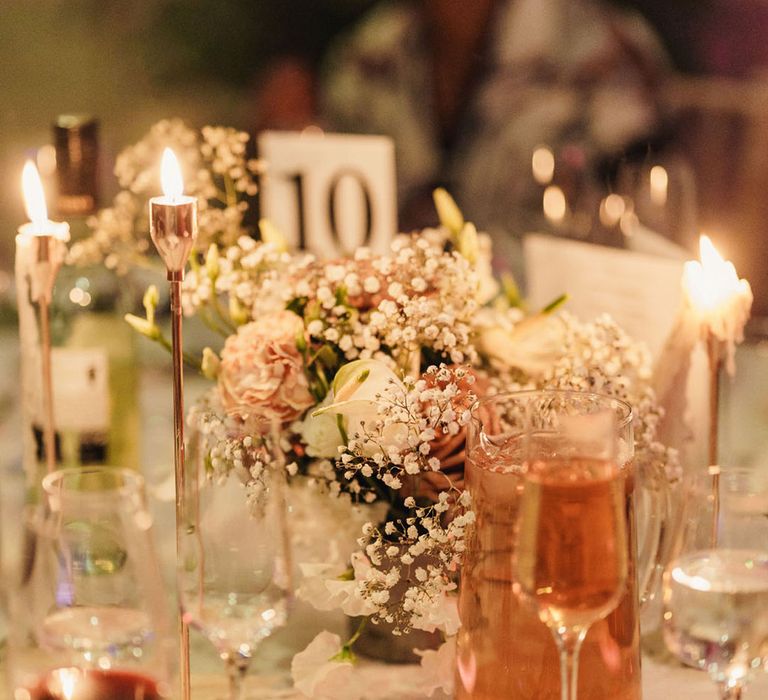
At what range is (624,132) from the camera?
2801mm

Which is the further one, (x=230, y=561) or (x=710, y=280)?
(x=710, y=280)

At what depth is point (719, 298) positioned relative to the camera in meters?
1.06

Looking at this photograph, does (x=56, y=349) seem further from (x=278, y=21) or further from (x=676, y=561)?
(x=278, y=21)

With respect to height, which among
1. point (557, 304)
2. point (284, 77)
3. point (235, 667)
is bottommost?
Result: point (235, 667)

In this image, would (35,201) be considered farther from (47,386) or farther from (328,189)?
(328,189)

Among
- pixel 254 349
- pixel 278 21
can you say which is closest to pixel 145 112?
pixel 278 21

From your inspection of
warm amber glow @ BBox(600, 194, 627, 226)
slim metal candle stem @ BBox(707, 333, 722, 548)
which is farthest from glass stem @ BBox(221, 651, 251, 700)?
warm amber glow @ BBox(600, 194, 627, 226)

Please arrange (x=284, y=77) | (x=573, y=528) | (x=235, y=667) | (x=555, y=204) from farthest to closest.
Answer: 1. (x=284, y=77)
2. (x=555, y=204)
3. (x=235, y=667)
4. (x=573, y=528)

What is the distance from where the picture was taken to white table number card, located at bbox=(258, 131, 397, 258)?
1.63 metres

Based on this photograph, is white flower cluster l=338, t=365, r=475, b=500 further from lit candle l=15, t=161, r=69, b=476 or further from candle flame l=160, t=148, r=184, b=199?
lit candle l=15, t=161, r=69, b=476

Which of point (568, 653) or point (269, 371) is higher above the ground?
point (269, 371)

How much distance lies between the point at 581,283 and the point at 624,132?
1513 millimetres

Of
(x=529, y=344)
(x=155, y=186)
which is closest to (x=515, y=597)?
(x=529, y=344)

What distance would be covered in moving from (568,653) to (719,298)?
40cm
